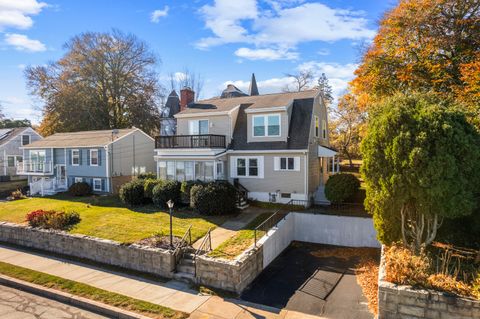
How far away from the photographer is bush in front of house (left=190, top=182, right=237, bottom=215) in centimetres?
1706

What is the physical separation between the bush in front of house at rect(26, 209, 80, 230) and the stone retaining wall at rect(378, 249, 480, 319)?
15.0 m

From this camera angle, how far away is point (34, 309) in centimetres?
941

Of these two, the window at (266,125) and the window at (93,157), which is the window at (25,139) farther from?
the window at (266,125)

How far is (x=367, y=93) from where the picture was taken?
2017cm

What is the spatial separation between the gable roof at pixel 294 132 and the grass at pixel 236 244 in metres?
6.09

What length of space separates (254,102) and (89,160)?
1593cm

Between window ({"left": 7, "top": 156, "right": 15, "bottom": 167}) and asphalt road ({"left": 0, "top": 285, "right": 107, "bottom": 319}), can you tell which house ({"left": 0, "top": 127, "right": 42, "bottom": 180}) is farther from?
asphalt road ({"left": 0, "top": 285, "right": 107, "bottom": 319})

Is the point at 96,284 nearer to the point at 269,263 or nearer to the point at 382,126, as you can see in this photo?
the point at 269,263

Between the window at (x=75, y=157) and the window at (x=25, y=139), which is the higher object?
the window at (x=25, y=139)

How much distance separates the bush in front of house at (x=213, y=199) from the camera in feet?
56.0

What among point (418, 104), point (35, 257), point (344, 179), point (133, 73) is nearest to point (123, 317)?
point (35, 257)

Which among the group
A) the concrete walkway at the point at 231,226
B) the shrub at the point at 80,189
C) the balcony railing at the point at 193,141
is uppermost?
the balcony railing at the point at 193,141

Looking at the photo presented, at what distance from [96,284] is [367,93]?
63.2ft

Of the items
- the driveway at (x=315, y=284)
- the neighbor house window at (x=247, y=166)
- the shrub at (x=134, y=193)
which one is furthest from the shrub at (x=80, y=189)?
the driveway at (x=315, y=284)
